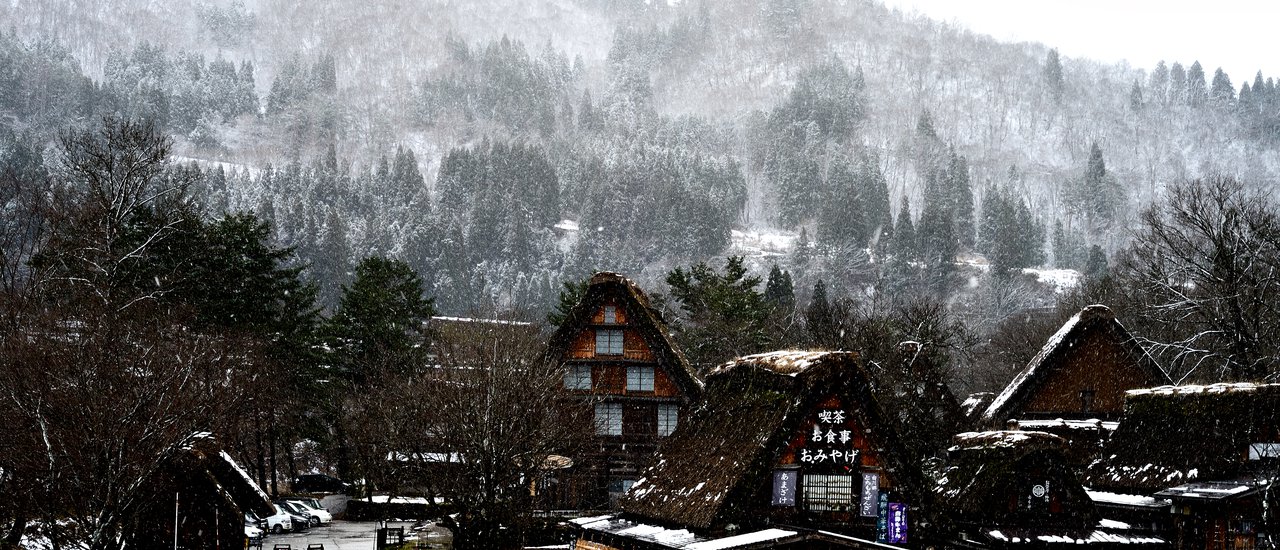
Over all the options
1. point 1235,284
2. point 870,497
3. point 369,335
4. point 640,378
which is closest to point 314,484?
point 369,335

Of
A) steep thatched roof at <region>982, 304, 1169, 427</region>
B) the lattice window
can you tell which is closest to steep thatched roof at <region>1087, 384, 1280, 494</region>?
steep thatched roof at <region>982, 304, 1169, 427</region>

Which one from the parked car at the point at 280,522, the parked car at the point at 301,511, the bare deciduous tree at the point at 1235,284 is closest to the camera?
the bare deciduous tree at the point at 1235,284

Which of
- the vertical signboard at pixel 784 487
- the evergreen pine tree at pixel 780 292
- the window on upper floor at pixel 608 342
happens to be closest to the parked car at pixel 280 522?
the window on upper floor at pixel 608 342

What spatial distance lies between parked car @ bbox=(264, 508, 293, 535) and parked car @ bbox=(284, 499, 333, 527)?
2.64 m

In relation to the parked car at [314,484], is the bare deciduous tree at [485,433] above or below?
above

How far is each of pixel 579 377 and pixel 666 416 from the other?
160 inches

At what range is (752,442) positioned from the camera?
91.6ft

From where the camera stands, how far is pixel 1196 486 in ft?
105

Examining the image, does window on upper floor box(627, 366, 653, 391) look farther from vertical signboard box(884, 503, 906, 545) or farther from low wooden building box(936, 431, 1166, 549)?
vertical signboard box(884, 503, 906, 545)

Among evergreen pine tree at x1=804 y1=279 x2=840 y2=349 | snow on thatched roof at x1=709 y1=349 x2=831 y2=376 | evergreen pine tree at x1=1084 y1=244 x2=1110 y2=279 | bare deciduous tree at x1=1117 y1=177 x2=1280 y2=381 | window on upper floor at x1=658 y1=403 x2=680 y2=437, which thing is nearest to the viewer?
snow on thatched roof at x1=709 y1=349 x2=831 y2=376

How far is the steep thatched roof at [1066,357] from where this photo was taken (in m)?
40.5

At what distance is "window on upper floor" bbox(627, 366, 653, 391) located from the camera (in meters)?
52.4

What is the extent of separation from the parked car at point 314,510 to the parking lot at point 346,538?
39 cm

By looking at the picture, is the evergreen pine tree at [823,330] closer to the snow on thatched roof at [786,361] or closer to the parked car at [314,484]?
the parked car at [314,484]
